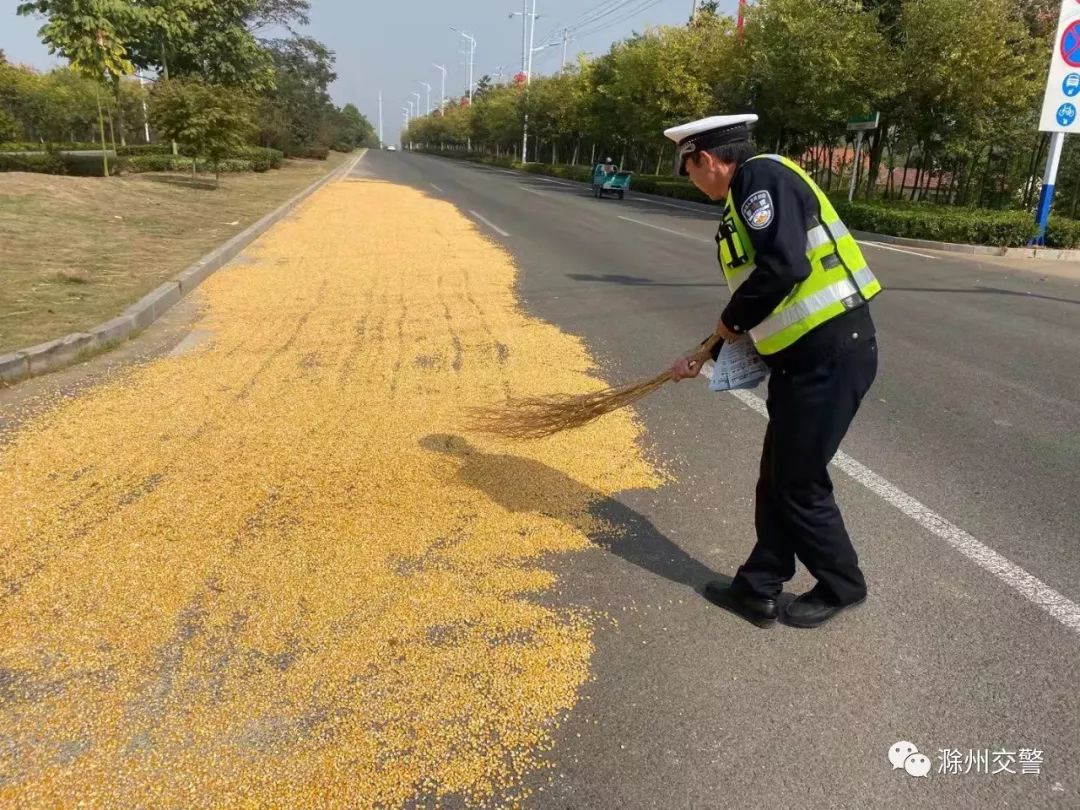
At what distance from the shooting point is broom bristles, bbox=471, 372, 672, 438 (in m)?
3.49

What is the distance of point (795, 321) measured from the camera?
238 centimetres

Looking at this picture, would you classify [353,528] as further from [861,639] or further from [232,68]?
[232,68]

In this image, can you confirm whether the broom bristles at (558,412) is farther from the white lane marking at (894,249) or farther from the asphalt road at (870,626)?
the white lane marking at (894,249)

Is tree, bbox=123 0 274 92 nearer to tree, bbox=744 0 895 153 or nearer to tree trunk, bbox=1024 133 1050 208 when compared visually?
tree, bbox=744 0 895 153

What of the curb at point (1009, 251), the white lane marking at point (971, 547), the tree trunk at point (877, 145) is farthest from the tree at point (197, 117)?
the white lane marking at point (971, 547)

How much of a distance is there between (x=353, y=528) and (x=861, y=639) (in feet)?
6.79

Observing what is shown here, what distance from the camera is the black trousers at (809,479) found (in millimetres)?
2434

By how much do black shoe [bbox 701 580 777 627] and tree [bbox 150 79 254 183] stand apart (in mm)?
20398

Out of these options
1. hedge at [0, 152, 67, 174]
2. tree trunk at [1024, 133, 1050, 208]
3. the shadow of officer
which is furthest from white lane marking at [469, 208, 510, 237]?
tree trunk at [1024, 133, 1050, 208]

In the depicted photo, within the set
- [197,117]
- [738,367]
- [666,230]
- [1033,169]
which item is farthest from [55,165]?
[1033,169]

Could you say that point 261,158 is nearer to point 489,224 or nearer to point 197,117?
point 197,117

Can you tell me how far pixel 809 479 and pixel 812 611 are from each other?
1.76 ft

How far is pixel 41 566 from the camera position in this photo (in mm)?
2857

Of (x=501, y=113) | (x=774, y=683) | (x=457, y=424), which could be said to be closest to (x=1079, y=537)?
(x=774, y=683)
